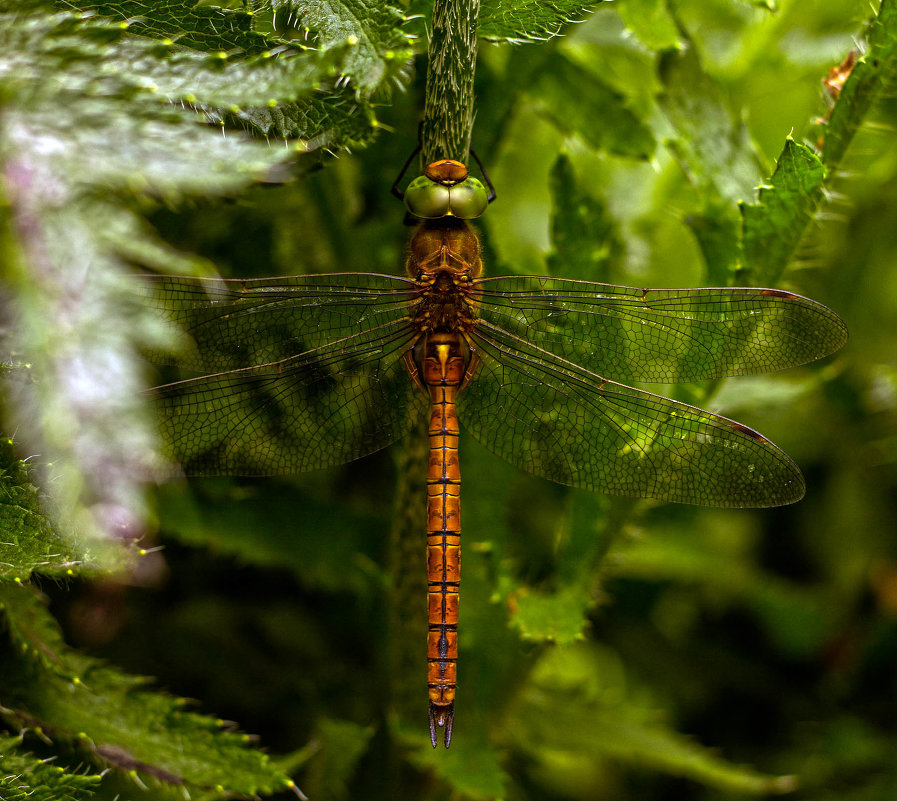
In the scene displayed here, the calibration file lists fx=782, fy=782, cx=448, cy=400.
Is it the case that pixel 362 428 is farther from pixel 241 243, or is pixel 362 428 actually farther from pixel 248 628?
A: pixel 248 628

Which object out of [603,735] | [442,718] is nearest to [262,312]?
[442,718]

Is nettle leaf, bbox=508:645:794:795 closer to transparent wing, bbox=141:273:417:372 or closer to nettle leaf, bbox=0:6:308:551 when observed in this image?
transparent wing, bbox=141:273:417:372

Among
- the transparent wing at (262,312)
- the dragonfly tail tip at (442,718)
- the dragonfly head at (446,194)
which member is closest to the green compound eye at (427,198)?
the dragonfly head at (446,194)

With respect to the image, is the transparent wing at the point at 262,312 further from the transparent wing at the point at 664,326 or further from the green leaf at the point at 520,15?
the green leaf at the point at 520,15

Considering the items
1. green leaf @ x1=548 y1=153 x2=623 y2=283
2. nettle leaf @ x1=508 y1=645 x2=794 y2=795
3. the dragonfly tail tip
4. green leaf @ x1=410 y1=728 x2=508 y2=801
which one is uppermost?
green leaf @ x1=548 y1=153 x2=623 y2=283

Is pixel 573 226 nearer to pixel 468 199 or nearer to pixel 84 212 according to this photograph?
pixel 468 199

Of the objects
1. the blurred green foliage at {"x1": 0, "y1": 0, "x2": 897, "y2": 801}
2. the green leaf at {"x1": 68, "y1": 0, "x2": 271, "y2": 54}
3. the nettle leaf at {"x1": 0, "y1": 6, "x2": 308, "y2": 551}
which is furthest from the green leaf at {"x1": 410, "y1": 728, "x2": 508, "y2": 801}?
the green leaf at {"x1": 68, "y1": 0, "x2": 271, "y2": 54}

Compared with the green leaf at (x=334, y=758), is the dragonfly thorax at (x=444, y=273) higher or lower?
higher
